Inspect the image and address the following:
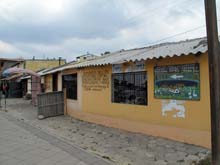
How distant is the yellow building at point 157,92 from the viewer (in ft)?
28.5

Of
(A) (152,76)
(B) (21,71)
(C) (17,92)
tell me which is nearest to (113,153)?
(A) (152,76)

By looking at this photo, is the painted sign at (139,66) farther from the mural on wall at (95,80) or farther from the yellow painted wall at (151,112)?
the mural on wall at (95,80)

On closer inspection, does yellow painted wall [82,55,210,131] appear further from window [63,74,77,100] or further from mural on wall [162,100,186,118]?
window [63,74,77,100]

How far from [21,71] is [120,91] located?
11.7 metres

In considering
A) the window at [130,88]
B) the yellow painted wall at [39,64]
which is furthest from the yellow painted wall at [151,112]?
the yellow painted wall at [39,64]

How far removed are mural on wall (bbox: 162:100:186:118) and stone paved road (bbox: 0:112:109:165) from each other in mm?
3175

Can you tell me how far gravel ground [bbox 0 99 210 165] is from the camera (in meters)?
7.44

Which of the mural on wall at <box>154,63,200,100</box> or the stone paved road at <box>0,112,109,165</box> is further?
the mural on wall at <box>154,63,200,100</box>

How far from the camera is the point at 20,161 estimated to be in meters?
7.27

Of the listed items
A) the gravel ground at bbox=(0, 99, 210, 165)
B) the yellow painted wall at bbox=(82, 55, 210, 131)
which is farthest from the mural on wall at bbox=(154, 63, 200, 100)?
the gravel ground at bbox=(0, 99, 210, 165)

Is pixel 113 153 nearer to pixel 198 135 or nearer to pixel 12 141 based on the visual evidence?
A: pixel 198 135

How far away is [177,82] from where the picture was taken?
9.36m

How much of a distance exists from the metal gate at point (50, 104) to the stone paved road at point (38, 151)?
4754mm

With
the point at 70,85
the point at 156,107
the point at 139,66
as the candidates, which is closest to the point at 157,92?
the point at 156,107
